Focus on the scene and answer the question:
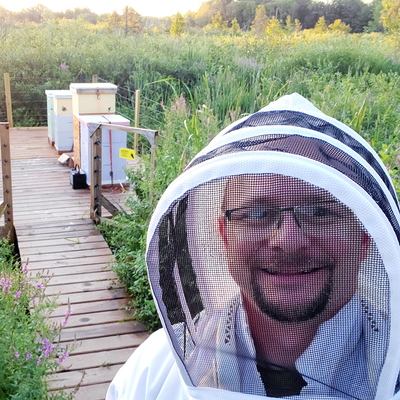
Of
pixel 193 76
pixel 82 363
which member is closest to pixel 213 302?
pixel 82 363

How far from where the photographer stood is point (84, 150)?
238 inches

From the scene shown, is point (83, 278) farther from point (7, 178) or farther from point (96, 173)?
point (7, 178)

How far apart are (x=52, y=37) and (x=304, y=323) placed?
49.8 feet

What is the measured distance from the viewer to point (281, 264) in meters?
0.76

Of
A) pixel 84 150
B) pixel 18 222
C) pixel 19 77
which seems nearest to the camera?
pixel 18 222

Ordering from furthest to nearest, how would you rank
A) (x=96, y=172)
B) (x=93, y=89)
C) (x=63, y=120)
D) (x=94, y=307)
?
(x=63, y=120)
(x=93, y=89)
(x=96, y=172)
(x=94, y=307)

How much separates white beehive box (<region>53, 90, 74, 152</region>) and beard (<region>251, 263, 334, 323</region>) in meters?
7.22

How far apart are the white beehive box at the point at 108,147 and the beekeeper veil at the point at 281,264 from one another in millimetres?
5030

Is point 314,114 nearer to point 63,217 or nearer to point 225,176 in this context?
point 225,176

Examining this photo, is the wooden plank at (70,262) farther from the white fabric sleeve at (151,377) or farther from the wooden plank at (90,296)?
the white fabric sleeve at (151,377)

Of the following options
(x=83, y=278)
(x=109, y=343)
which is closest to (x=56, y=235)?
(x=83, y=278)

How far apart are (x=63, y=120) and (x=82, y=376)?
228 inches

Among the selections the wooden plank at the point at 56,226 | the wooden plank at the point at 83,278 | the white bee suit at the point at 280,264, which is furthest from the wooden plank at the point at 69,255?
the white bee suit at the point at 280,264

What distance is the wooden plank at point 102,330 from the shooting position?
3115 millimetres
